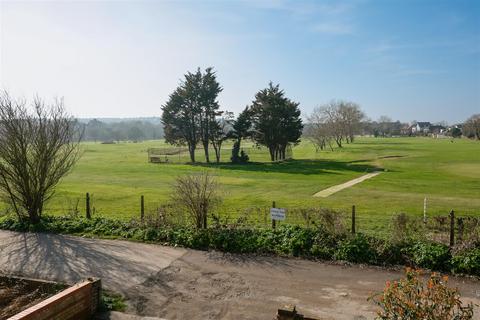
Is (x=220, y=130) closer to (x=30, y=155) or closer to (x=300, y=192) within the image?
(x=300, y=192)

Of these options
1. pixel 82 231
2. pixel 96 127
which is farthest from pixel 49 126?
pixel 96 127

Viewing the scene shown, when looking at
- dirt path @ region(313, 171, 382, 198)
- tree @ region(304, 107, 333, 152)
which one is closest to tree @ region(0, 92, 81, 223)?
dirt path @ region(313, 171, 382, 198)

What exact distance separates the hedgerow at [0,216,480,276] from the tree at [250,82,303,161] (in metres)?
44.3

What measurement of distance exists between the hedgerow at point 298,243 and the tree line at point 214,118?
141 ft

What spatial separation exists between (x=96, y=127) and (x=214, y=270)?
643 feet

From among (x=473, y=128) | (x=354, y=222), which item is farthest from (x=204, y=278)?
(x=473, y=128)

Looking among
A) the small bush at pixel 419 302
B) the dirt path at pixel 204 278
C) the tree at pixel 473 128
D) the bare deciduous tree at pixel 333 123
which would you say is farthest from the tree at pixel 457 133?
the small bush at pixel 419 302

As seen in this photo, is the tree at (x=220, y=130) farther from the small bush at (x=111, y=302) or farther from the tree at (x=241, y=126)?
the small bush at (x=111, y=302)

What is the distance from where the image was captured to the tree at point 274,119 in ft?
190

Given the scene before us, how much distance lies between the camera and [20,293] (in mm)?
9406

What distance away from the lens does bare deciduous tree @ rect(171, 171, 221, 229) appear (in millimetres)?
14164

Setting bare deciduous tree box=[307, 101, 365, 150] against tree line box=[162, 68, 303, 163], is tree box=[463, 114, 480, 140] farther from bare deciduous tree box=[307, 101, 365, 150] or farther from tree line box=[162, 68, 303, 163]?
tree line box=[162, 68, 303, 163]

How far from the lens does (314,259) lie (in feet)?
39.1

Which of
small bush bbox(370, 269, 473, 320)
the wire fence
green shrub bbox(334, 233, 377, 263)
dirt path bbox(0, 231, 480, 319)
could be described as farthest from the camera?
the wire fence
